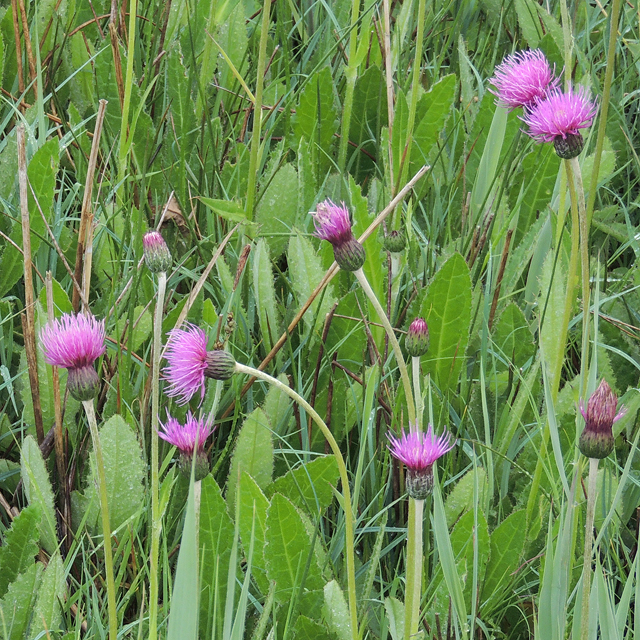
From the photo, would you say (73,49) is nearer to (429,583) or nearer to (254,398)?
(254,398)

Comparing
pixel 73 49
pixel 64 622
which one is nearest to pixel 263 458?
pixel 64 622

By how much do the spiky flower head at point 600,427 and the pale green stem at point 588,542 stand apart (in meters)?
0.01

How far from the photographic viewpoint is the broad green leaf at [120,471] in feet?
4.25

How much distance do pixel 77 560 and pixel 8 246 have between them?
26.7 inches

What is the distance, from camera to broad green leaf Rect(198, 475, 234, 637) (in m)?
1.20

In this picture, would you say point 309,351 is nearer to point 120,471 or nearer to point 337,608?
point 120,471

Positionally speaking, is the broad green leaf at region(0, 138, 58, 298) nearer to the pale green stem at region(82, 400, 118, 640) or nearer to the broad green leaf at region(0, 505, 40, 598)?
the broad green leaf at region(0, 505, 40, 598)

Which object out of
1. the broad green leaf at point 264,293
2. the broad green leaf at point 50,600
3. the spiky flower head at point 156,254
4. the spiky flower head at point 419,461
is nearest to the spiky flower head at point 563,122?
the spiky flower head at point 419,461

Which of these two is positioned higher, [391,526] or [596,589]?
[596,589]

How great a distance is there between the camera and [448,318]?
1.55 meters

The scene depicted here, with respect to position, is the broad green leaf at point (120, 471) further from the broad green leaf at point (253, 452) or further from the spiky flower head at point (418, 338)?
the spiky flower head at point (418, 338)

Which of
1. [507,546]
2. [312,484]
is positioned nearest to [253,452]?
[312,484]

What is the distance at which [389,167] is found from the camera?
1892 mm

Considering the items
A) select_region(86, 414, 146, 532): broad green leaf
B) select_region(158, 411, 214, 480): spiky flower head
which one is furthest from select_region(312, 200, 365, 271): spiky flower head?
select_region(86, 414, 146, 532): broad green leaf
